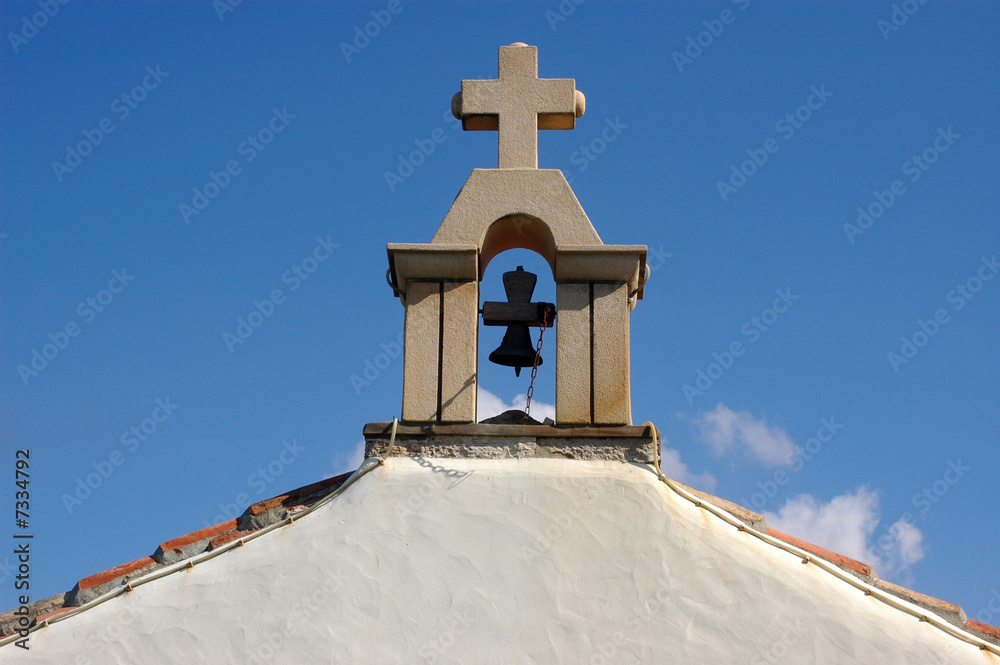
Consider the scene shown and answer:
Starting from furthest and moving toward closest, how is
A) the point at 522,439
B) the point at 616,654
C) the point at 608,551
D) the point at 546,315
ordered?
1. the point at 546,315
2. the point at 522,439
3. the point at 608,551
4. the point at 616,654

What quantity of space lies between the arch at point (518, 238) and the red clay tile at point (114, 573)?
253cm

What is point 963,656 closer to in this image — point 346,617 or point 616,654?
point 616,654

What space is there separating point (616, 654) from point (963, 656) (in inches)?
65.7

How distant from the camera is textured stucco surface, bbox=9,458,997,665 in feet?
17.5

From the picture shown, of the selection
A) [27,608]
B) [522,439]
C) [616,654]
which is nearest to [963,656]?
[616,654]

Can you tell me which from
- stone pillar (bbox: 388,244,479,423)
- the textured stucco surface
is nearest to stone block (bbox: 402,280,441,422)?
stone pillar (bbox: 388,244,479,423)

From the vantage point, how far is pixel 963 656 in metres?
5.36

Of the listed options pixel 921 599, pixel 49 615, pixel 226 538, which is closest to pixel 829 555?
pixel 921 599

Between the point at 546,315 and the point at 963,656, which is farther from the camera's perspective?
the point at 546,315

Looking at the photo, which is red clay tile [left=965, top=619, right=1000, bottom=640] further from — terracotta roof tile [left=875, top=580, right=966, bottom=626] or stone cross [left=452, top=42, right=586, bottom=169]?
stone cross [left=452, top=42, right=586, bottom=169]

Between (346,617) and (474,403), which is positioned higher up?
(474,403)

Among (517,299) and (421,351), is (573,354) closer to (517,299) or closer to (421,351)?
(517,299)

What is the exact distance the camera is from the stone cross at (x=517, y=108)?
22.7 feet

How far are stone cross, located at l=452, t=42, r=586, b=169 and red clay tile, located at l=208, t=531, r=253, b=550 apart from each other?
2.67 metres
